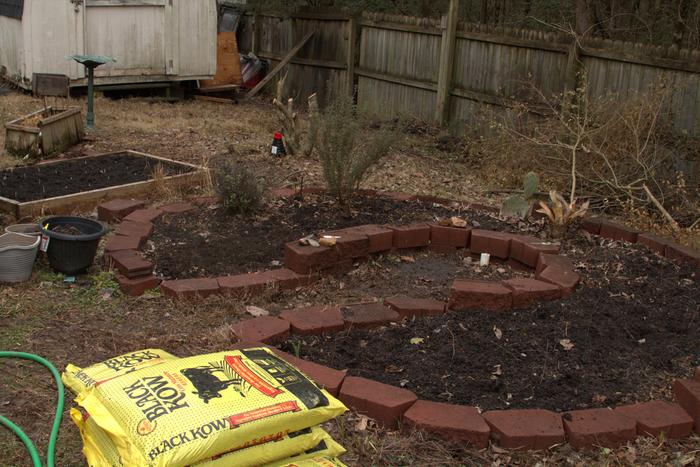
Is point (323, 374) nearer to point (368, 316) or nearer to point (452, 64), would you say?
point (368, 316)

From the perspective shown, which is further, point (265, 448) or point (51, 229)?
point (51, 229)

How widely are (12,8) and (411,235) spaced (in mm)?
8370

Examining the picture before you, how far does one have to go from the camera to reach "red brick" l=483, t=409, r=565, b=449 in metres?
3.42

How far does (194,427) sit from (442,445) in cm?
129

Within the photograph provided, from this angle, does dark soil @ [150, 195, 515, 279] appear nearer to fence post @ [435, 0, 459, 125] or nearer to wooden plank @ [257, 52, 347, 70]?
fence post @ [435, 0, 459, 125]

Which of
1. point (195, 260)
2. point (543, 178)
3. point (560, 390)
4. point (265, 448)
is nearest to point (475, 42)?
point (543, 178)

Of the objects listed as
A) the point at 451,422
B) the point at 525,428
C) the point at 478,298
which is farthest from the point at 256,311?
the point at 525,428

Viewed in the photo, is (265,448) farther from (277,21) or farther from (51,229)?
(277,21)

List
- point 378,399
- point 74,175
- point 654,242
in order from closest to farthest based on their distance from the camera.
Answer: point 378,399
point 654,242
point 74,175

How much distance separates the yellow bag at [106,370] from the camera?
112 inches

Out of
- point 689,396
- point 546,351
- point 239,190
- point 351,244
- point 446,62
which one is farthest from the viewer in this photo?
point 446,62

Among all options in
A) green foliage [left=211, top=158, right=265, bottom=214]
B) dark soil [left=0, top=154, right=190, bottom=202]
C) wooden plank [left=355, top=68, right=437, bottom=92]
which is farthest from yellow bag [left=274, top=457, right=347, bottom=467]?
wooden plank [left=355, top=68, right=437, bottom=92]

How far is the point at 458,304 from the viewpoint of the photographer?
4.68m

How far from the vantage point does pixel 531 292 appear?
473cm
